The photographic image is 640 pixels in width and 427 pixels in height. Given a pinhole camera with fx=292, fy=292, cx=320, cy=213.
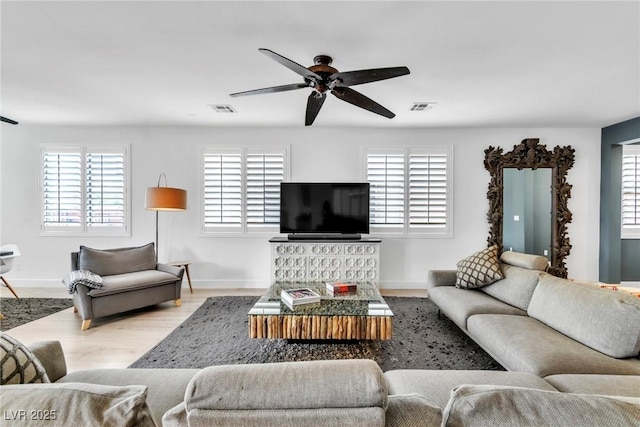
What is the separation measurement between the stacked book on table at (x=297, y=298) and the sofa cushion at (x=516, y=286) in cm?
176

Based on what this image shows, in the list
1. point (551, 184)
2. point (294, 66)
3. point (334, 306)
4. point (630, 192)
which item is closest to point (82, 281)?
point (334, 306)

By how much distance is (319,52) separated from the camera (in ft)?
7.99

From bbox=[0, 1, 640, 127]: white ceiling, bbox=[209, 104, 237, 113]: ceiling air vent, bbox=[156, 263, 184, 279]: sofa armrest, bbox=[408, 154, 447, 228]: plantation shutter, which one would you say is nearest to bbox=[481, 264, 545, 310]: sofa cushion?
bbox=[408, 154, 447, 228]: plantation shutter

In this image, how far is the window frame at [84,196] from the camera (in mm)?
4684

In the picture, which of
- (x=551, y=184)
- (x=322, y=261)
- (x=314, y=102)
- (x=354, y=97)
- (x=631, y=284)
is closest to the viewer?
(x=354, y=97)

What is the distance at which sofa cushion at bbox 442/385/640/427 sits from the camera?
69cm

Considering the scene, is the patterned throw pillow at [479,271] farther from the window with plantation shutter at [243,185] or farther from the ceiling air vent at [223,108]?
the ceiling air vent at [223,108]

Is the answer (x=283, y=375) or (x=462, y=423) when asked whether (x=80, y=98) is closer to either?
(x=283, y=375)

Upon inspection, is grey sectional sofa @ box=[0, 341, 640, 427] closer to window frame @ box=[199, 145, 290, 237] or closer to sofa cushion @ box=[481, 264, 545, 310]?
sofa cushion @ box=[481, 264, 545, 310]

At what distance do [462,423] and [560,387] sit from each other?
1.07 m

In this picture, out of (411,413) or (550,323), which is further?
(550,323)

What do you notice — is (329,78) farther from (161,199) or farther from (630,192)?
(630,192)

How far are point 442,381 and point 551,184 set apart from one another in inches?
187

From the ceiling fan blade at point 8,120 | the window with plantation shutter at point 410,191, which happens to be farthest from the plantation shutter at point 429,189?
the ceiling fan blade at point 8,120
